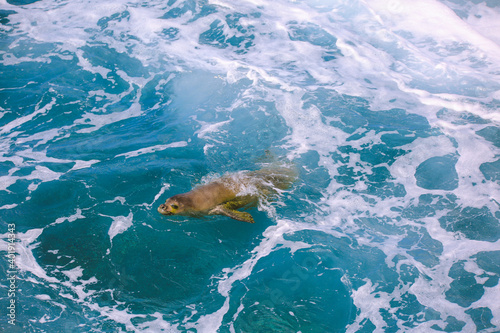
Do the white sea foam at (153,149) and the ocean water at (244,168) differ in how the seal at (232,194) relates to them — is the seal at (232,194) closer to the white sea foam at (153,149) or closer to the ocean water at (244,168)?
the ocean water at (244,168)

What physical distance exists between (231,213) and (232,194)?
0.61m

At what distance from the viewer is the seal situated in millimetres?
6535

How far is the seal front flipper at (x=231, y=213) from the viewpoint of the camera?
6.41 metres

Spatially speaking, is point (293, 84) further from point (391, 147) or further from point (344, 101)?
point (391, 147)

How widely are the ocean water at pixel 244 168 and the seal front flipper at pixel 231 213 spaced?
0.21 m

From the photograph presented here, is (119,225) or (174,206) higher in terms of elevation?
(174,206)

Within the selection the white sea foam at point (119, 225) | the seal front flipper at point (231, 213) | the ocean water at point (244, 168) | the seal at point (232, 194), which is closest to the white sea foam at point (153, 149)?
the ocean water at point (244, 168)

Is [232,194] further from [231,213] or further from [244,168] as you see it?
[244,168]

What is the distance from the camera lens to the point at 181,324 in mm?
4918

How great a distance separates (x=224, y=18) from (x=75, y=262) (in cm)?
1352

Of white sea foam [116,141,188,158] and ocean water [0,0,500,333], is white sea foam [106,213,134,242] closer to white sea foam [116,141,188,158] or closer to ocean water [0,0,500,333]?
ocean water [0,0,500,333]

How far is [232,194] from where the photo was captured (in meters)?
7.08

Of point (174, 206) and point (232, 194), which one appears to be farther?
point (232, 194)

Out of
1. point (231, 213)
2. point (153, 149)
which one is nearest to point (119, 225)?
point (231, 213)
